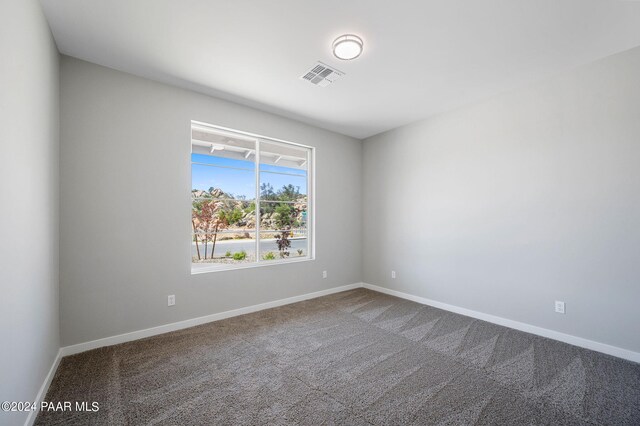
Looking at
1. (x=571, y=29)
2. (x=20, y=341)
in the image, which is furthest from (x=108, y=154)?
(x=571, y=29)

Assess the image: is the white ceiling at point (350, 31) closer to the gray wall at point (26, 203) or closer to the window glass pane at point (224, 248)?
the gray wall at point (26, 203)

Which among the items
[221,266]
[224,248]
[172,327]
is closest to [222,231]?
[224,248]

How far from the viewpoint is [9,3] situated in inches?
56.9

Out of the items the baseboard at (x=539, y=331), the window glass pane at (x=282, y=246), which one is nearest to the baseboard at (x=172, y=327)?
the window glass pane at (x=282, y=246)

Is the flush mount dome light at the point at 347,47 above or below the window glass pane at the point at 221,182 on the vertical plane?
above

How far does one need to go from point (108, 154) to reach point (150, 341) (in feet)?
6.57

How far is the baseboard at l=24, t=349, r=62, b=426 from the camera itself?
A: 5.54ft

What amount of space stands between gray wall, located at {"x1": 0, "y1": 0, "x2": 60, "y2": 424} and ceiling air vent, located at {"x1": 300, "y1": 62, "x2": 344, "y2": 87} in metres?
2.13

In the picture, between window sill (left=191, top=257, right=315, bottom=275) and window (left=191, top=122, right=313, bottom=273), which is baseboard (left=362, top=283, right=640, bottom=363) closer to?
window (left=191, top=122, right=313, bottom=273)

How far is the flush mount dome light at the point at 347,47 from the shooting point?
233 centimetres

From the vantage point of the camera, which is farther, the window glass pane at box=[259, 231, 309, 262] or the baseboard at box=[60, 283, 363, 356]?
the window glass pane at box=[259, 231, 309, 262]

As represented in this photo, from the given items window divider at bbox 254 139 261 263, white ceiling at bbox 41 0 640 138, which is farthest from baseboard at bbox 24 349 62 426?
white ceiling at bbox 41 0 640 138

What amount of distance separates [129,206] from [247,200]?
1.42 meters

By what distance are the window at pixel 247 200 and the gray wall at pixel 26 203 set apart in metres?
1.34
